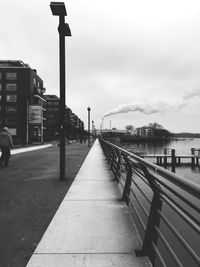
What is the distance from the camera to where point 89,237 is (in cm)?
383

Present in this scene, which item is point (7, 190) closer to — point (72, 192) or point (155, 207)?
point (72, 192)

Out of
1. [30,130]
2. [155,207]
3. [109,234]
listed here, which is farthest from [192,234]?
[30,130]

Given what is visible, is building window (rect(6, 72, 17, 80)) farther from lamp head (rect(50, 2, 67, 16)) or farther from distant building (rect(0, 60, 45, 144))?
lamp head (rect(50, 2, 67, 16))

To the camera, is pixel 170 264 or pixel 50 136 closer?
pixel 170 264

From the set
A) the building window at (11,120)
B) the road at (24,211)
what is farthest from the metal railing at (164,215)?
the building window at (11,120)

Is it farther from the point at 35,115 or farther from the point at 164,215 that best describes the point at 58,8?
the point at 35,115

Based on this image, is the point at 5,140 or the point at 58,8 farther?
the point at 5,140

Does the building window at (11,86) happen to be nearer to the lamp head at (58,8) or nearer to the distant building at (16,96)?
the distant building at (16,96)

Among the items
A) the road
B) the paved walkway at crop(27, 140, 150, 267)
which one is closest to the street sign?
the road

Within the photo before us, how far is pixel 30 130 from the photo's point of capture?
62188mm

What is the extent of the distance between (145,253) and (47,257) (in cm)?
128

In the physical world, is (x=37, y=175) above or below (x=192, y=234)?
above

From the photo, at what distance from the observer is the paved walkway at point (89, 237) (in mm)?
3131

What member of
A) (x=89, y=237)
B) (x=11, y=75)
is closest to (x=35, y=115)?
(x=11, y=75)
